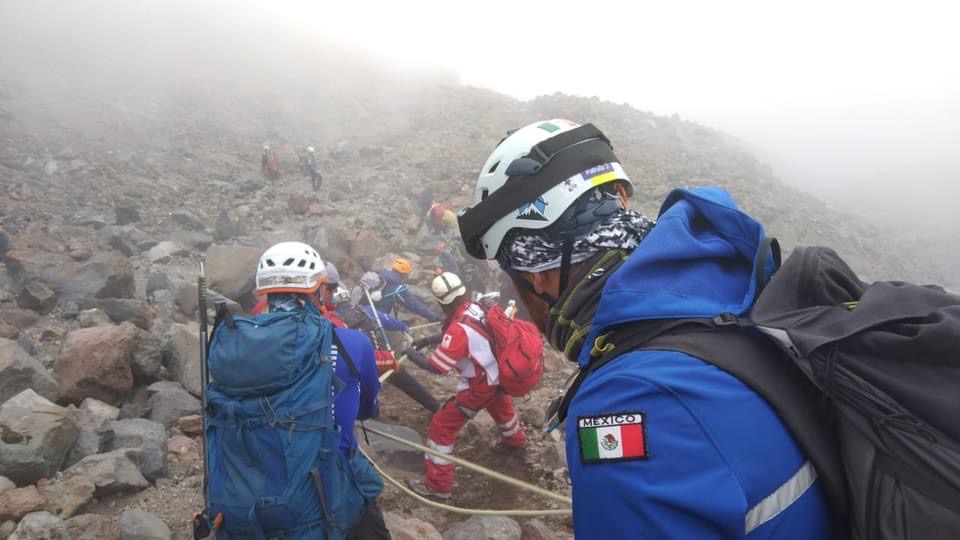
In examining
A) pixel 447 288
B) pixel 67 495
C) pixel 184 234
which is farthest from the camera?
pixel 184 234

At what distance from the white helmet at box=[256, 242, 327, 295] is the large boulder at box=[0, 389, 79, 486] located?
216 cm

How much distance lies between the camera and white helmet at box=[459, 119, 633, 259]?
1.96 m

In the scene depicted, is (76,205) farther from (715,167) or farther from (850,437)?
(715,167)

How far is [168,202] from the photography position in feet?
62.4

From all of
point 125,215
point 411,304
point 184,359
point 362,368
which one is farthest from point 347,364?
point 125,215

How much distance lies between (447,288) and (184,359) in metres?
3.02

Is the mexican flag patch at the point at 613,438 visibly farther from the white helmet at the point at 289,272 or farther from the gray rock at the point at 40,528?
the gray rock at the point at 40,528

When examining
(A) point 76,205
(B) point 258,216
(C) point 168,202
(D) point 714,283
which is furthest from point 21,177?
(D) point 714,283

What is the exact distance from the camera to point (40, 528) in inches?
140

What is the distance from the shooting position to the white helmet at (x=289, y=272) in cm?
384

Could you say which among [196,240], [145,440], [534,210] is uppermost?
[534,210]

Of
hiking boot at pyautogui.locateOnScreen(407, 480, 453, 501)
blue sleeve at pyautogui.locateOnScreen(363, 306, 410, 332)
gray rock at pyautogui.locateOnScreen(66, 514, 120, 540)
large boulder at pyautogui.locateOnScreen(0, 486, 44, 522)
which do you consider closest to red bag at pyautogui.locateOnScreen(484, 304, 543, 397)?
hiking boot at pyautogui.locateOnScreen(407, 480, 453, 501)

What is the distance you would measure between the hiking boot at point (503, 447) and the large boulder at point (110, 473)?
3566 millimetres

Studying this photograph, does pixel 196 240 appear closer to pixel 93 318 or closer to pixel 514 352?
pixel 93 318
